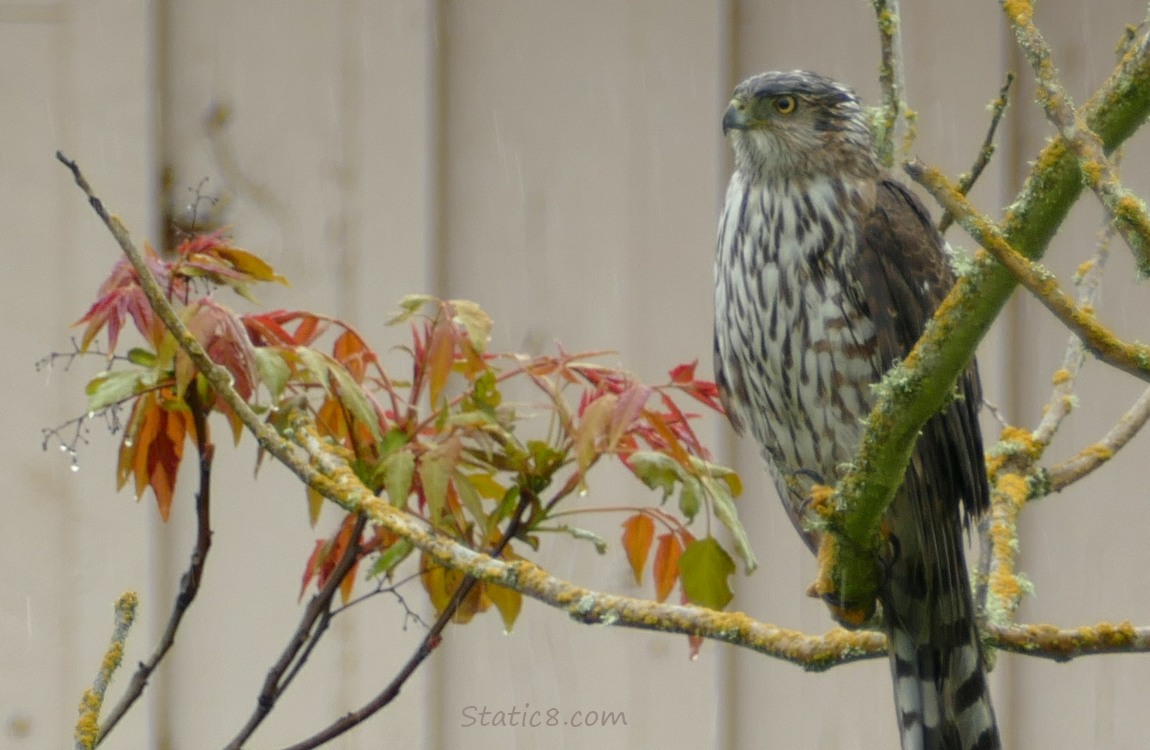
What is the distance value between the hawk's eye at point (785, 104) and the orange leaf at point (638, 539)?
2.07 ft

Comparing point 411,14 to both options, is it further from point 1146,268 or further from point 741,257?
point 1146,268

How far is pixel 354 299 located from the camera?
231 cm

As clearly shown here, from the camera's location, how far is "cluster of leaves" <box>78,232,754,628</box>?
142 centimetres

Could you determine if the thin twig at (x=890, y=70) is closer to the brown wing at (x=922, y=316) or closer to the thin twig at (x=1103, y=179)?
the brown wing at (x=922, y=316)

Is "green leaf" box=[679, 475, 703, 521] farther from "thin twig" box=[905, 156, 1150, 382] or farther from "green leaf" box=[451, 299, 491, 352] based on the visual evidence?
A: "thin twig" box=[905, 156, 1150, 382]

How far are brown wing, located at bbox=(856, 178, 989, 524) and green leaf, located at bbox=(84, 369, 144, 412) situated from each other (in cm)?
91

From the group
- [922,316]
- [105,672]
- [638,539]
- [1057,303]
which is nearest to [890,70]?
[922,316]

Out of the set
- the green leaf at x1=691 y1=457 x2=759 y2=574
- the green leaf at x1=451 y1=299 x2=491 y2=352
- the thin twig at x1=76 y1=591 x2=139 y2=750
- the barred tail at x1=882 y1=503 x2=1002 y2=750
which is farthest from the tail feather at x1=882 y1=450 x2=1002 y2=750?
the thin twig at x1=76 y1=591 x2=139 y2=750

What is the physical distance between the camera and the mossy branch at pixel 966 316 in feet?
2.66

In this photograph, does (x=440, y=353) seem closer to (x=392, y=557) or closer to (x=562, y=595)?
(x=392, y=557)

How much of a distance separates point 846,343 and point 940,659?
465 millimetres

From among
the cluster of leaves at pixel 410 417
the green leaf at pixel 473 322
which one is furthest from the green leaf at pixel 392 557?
the green leaf at pixel 473 322

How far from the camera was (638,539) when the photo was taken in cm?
A: 171

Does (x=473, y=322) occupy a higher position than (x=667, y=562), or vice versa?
(x=473, y=322)
